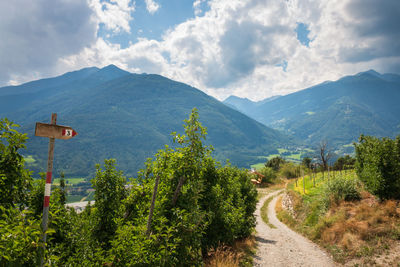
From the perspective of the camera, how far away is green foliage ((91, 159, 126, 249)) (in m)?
6.97

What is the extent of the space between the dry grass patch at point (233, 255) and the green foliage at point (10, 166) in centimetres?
879

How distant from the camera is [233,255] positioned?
11359mm

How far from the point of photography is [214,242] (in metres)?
11.6

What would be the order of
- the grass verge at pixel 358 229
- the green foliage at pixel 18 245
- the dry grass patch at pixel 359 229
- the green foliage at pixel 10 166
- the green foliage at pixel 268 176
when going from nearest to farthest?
the green foliage at pixel 18 245, the green foliage at pixel 10 166, the grass verge at pixel 358 229, the dry grass patch at pixel 359 229, the green foliage at pixel 268 176

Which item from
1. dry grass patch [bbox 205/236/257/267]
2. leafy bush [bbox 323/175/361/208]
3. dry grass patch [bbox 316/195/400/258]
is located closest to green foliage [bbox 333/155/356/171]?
leafy bush [bbox 323/175/361/208]

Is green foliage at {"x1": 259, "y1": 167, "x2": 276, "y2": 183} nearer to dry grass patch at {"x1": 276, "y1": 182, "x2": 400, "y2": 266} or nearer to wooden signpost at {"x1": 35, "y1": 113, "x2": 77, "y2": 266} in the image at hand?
dry grass patch at {"x1": 276, "y1": 182, "x2": 400, "y2": 266}

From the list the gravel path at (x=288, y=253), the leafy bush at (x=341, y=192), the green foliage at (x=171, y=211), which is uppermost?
the green foliage at (x=171, y=211)

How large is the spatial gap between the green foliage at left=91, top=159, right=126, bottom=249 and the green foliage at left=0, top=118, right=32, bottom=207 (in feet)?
6.90

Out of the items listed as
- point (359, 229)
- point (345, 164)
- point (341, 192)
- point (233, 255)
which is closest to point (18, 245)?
point (233, 255)

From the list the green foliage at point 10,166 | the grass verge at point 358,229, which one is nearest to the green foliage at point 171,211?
the green foliage at point 10,166

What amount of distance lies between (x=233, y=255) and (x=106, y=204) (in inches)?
305

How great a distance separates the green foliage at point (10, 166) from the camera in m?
4.72

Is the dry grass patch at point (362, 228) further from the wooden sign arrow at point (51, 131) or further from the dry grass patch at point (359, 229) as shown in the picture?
the wooden sign arrow at point (51, 131)

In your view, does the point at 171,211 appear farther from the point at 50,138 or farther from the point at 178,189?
the point at 50,138
